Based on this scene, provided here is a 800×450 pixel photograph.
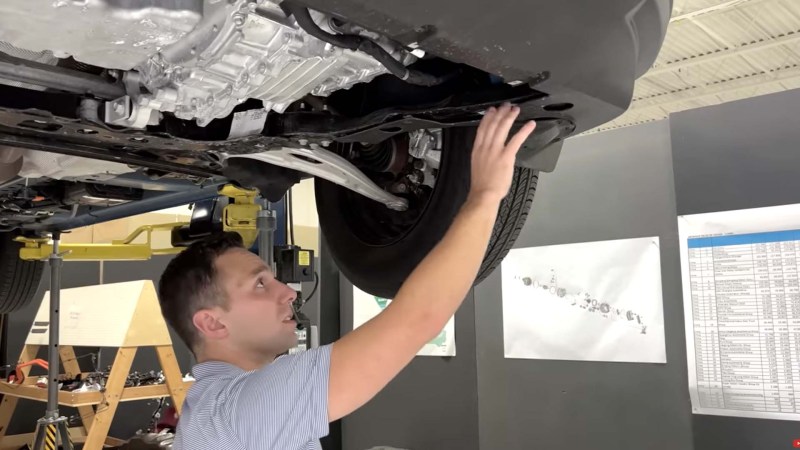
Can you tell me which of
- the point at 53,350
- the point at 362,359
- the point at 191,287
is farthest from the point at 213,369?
the point at 53,350

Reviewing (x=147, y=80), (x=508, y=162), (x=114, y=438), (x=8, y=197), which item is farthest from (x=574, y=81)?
(x=114, y=438)

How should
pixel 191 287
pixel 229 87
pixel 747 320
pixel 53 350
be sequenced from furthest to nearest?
pixel 53 350
pixel 747 320
pixel 191 287
pixel 229 87

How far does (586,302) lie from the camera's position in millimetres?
3033

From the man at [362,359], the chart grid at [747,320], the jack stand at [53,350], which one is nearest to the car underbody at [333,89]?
the man at [362,359]

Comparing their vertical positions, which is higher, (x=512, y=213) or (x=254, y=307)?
(x=512, y=213)

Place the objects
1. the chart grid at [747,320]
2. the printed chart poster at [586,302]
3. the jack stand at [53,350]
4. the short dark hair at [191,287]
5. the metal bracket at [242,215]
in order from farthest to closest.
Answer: the printed chart poster at [586,302] → the jack stand at [53,350] → the chart grid at [747,320] → the metal bracket at [242,215] → the short dark hair at [191,287]

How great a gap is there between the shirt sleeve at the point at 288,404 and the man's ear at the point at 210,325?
1.09 feet

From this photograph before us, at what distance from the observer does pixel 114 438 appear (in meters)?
4.97

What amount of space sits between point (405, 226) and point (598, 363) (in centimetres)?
183

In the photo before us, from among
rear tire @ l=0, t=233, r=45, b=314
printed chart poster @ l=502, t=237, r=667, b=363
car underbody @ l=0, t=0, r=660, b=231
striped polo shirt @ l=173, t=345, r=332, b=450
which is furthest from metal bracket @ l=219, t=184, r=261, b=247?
printed chart poster @ l=502, t=237, r=667, b=363

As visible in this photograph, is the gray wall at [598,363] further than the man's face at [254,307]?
Yes

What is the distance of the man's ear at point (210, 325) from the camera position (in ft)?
4.28

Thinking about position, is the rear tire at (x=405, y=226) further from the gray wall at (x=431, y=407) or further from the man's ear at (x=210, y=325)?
the gray wall at (x=431, y=407)

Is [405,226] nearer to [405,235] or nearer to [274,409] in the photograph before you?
[405,235]
